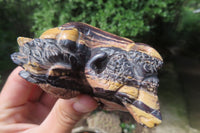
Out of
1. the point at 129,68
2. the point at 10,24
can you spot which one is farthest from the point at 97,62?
the point at 10,24

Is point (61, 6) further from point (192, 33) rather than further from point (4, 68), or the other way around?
point (192, 33)

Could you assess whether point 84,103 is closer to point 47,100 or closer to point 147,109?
point 147,109

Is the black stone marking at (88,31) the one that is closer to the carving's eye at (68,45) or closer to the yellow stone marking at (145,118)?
the carving's eye at (68,45)

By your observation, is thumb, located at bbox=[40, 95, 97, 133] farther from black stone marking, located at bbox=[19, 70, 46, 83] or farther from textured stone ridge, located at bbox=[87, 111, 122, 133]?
textured stone ridge, located at bbox=[87, 111, 122, 133]

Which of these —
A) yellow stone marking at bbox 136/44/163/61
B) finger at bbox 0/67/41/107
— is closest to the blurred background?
finger at bbox 0/67/41/107

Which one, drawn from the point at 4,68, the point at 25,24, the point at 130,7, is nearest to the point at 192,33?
the point at 130,7
